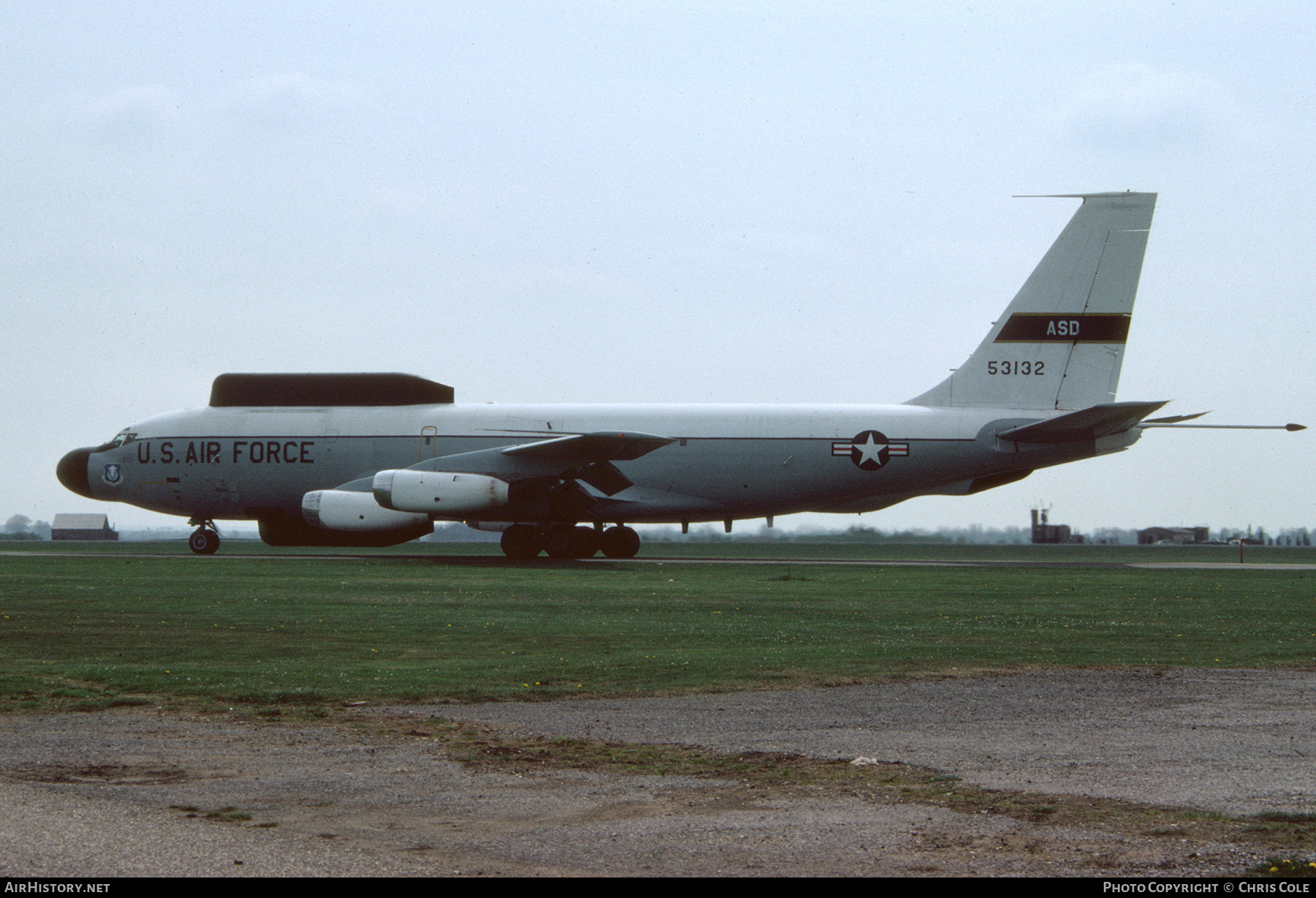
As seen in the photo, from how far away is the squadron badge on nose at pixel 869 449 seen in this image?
99.9 feet

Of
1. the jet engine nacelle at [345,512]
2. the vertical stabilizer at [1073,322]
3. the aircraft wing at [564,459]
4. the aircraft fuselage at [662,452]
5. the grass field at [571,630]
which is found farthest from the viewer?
the jet engine nacelle at [345,512]

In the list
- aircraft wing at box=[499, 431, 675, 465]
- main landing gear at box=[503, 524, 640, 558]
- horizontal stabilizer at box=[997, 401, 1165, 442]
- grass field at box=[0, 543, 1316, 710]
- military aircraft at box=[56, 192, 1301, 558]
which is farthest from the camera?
main landing gear at box=[503, 524, 640, 558]

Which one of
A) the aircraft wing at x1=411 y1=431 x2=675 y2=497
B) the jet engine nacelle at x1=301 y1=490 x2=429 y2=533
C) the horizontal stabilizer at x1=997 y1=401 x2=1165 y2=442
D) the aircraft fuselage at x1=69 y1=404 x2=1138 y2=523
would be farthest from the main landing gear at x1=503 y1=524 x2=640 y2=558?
the horizontal stabilizer at x1=997 y1=401 x2=1165 y2=442

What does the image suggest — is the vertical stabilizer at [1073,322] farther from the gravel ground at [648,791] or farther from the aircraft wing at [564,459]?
the gravel ground at [648,791]

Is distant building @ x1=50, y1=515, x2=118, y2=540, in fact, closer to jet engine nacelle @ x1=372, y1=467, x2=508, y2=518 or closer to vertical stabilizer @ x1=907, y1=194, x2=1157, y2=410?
jet engine nacelle @ x1=372, y1=467, x2=508, y2=518

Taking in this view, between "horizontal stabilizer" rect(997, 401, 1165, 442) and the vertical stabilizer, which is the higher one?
the vertical stabilizer

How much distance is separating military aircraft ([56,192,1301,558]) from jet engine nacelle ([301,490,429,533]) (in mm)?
39

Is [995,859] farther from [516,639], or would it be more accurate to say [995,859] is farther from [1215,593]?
[1215,593]

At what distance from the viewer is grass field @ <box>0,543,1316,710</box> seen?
10219mm

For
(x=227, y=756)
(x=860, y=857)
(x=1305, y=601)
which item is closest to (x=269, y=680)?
(x=227, y=756)

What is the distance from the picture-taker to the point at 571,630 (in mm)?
14336

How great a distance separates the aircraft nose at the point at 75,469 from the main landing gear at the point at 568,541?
12.7 metres

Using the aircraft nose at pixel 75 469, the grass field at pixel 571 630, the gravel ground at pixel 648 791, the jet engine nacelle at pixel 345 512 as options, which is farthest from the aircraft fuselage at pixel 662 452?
the gravel ground at pixel 648 791

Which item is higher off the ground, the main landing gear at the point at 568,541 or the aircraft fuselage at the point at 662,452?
the aircraft fuselage at the point at 662,452
